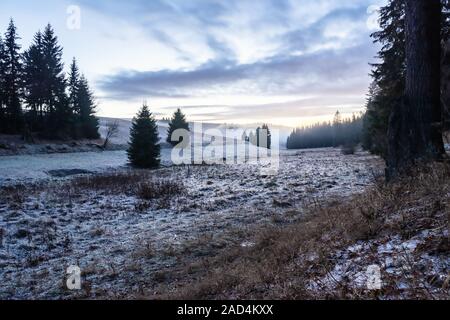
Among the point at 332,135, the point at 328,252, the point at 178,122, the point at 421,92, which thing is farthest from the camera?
the point at 332,135

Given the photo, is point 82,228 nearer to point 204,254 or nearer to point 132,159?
point 204,254

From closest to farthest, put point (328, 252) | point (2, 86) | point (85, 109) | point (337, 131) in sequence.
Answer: point (328, 252) < point (2, 86) < point (85, 109) < point (337, 131)

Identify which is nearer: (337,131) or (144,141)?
(144,141)

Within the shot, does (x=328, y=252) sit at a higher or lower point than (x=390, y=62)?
lower

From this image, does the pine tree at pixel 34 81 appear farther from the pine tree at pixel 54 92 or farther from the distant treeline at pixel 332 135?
the distant treeline at pixel 332 135

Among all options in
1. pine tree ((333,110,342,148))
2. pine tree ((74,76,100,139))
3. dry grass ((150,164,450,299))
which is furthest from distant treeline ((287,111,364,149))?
dry grass ((150,164,450,299))

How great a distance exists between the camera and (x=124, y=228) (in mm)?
9609

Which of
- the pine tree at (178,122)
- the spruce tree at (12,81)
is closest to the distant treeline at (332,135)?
the pine tree at (178,122)

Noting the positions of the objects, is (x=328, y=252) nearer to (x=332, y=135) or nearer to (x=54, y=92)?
(x=54, y=92)

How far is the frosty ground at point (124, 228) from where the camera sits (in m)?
6.00

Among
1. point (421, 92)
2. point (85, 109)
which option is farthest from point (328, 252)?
point (85, 109)

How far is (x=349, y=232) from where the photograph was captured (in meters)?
4.52

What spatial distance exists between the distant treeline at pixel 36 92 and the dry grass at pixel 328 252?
45.0m

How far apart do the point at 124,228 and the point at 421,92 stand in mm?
8812
